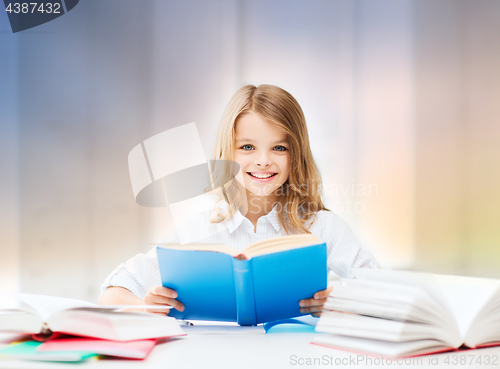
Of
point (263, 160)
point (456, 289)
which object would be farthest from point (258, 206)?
point (456, 289)

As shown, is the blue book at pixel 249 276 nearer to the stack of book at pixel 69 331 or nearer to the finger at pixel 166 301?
the finger at pixel 166 301

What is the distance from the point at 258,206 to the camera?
4.27 ft

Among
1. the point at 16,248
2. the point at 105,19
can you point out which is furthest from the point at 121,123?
the point at 16,248

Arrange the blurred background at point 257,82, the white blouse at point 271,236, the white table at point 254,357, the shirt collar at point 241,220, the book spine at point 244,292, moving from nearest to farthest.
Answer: the white table at point 254,357 < the book spine at point 244,292 < the white blouse at point 271,236 < the shirt collar at point 241,220 < the blurred background at point 257,82

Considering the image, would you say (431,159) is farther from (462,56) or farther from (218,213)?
(218,213)

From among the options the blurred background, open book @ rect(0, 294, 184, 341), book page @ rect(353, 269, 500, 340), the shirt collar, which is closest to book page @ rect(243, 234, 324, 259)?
book page @ rect(353, 269, 500, 340)

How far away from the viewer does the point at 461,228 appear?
188cm

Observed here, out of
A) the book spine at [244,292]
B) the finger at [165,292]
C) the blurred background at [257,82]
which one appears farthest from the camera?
the blurred background at [257,82]

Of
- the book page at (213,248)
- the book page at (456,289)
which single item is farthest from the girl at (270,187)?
the book page at (456,289)

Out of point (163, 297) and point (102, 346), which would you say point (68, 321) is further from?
point (163, 297)

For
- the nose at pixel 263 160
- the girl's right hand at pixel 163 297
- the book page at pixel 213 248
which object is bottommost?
the girl's right hand at pixel 163 297

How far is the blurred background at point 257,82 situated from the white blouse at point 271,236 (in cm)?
68

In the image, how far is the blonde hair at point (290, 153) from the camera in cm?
121

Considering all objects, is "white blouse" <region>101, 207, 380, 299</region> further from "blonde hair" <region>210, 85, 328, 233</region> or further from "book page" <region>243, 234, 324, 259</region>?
"book page" <region>243, 234, 324, 259</region>
